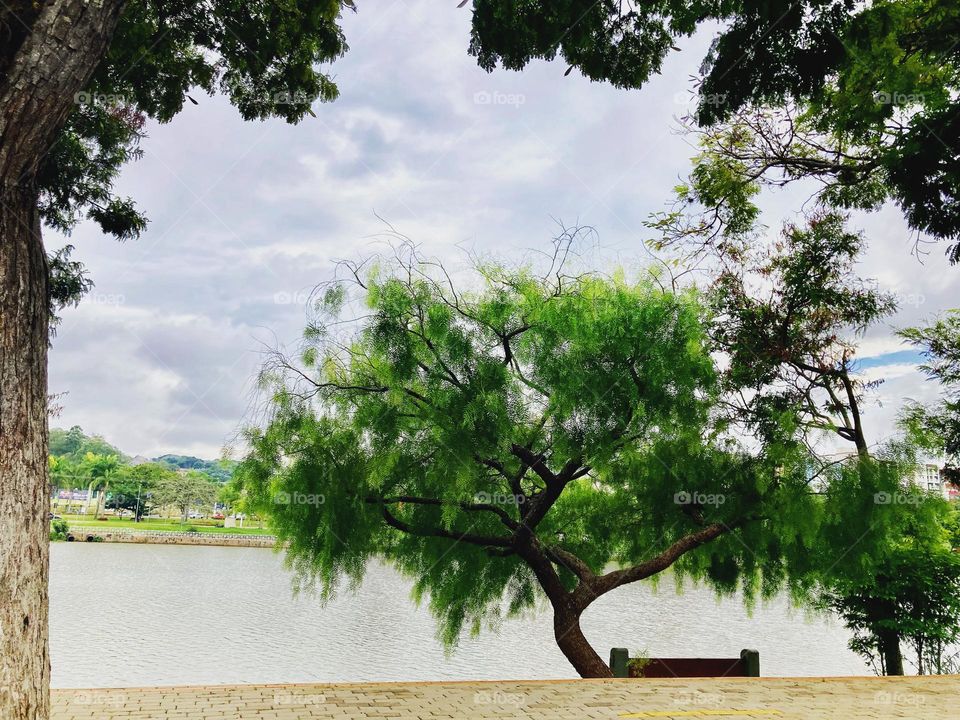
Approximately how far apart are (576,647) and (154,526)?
66.2m

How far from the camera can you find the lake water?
592 inches

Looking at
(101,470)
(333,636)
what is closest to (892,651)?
(333,636)

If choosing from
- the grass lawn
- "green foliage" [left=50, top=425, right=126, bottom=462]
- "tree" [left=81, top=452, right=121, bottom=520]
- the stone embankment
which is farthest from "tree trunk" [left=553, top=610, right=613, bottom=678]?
"green foliage" [left=50, top=425, right=126, bottom=462]

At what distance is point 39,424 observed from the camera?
4.22 metres

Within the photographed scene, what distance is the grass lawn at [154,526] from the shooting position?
5994 centimetres

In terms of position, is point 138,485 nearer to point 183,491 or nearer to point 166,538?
point 183,491

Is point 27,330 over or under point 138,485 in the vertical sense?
over

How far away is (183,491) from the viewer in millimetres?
61375

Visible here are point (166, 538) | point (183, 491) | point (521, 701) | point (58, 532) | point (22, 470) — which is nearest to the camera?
point (22, 470)

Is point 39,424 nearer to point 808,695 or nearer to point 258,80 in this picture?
point 258,80

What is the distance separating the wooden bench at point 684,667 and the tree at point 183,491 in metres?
56.9

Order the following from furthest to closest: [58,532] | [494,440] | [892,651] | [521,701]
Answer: [58,532]
[892,651]
[494,440]
[521,701]

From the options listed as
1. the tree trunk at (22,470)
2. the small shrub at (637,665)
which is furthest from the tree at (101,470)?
the tree trunk at (22,470)

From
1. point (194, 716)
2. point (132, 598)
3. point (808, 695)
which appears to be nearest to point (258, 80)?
point (194, 716)
